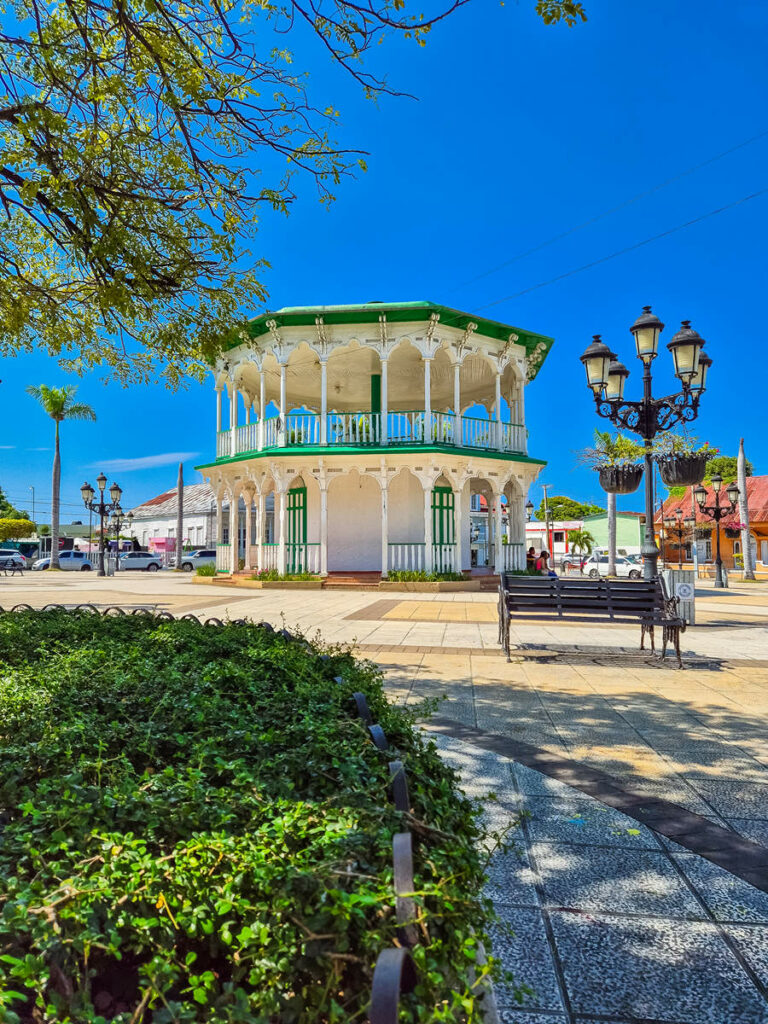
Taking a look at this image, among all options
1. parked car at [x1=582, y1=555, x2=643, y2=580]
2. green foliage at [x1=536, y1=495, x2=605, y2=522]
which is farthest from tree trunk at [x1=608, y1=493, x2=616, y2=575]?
green foliage at [x1=536, y1=495, x2=605, y2=522]

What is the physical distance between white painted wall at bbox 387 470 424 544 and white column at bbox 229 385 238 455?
19.4 ft

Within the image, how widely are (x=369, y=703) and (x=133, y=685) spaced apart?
4.10 ft

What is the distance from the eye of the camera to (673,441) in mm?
11672

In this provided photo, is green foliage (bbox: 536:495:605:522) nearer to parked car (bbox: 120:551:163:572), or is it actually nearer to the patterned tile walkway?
parked car (bbox: 120:551:163:572)

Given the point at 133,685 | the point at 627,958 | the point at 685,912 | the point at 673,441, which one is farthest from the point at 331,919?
the point at 673,441

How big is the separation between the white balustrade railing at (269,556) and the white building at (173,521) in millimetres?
31387

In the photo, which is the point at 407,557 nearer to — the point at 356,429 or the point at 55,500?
the point at 356,429

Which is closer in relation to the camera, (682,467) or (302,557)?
(682,467)

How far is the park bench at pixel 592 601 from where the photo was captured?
24.9 feet

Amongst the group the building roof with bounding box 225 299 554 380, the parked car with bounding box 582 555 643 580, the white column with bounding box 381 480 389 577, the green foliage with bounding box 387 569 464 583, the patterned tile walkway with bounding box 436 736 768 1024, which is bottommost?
the parked car with bounding box 582 555 643 580

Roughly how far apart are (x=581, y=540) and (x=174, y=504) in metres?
41.0

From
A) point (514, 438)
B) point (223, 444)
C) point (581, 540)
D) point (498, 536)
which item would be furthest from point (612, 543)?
point (581, 540)

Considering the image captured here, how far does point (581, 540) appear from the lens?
2280 inches

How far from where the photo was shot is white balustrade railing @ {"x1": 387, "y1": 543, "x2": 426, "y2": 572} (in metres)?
19.7
